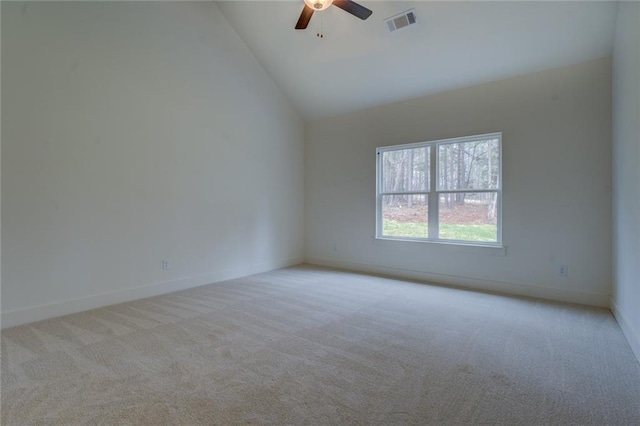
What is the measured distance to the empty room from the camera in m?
1.96

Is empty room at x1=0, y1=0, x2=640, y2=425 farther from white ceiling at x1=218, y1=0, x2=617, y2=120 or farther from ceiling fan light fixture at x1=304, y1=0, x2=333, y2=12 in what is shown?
ceiling fan light fixture at x1=304, y1=0, x2=333, y2=12

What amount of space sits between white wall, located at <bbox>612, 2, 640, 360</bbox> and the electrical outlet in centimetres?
42

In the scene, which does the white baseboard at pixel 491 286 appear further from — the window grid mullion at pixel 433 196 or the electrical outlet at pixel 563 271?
the window grid mullion at pixel 433 196

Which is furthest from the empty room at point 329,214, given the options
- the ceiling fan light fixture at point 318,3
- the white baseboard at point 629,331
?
the ceiling fan light fixture at point 318,3

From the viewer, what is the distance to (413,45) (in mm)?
3998

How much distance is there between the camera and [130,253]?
369 centimetres

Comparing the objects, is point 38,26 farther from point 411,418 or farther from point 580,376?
point 580,376

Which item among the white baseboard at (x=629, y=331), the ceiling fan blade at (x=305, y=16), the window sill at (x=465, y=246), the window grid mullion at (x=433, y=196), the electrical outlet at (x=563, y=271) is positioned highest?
the ceiling fan blade at (x=305, y=16)

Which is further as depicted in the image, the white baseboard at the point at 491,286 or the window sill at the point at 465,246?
the window sill at the point at 465,246

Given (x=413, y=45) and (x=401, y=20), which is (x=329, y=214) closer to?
(x=413, y=45)

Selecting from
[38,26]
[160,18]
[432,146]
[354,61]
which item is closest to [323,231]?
[432,146]

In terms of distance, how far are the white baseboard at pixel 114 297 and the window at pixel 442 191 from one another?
7.98 ft

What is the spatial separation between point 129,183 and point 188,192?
0.73 metres

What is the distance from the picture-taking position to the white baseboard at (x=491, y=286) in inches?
139
